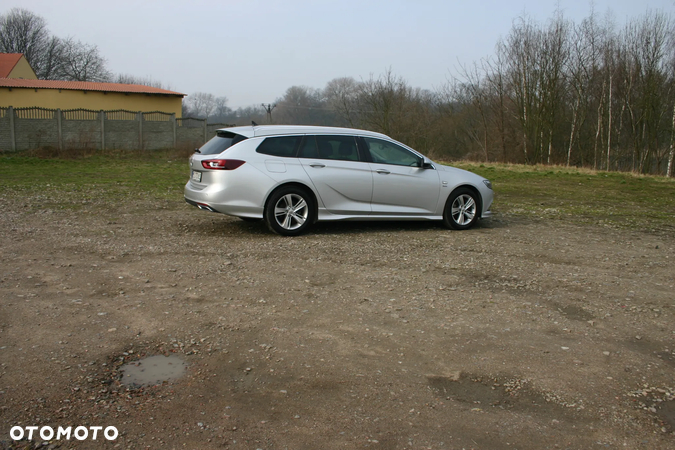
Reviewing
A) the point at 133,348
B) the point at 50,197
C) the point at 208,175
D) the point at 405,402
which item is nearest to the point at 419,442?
the point at 405,402

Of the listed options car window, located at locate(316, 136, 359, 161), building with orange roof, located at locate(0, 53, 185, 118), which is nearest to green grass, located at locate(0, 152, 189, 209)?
car window, located at locate(316, 136, 359, 161)

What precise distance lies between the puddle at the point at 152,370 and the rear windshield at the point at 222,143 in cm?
495

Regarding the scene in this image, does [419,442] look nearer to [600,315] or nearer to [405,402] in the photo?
[405,402]

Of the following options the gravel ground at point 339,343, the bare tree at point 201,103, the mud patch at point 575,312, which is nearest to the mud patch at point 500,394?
the gravel ground at point 339,343

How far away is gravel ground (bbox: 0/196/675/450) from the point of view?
3266 millimetres

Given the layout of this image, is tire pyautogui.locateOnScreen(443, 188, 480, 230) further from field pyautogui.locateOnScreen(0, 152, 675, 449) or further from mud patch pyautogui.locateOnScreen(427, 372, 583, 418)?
mud patch pyautogui.locateOnScreen(427, 372, 583, 418)

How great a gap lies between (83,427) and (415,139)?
1597 inches

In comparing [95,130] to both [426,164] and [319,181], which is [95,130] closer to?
Answer: [319,181]

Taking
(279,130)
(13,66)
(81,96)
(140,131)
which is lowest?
(279,130)

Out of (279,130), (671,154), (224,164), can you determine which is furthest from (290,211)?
(671,154)

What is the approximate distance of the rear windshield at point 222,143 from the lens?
8670 mm

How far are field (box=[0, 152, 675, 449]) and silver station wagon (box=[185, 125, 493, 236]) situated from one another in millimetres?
442

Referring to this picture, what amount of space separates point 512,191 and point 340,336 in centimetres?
1336

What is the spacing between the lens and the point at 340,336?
15.2 ft
